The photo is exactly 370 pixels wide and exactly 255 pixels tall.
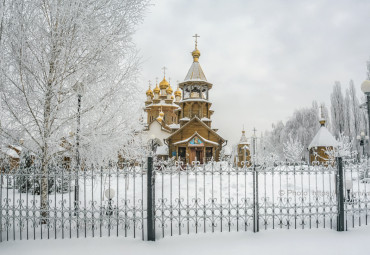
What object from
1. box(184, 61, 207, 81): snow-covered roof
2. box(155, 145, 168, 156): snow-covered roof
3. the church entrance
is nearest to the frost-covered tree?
the church entrance

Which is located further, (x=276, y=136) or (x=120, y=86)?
(x=276, y=136)

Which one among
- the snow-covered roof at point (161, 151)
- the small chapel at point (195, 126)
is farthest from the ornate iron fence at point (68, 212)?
the snow-covered roof at point (161, 151)

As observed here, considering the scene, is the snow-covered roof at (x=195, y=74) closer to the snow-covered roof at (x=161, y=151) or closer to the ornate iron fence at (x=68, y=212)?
the snow-covered roof at (x=161, y=151)

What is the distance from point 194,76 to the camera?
2438 centimetres

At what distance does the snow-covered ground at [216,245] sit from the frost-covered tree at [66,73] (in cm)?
110

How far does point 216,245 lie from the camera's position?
17.3 ft

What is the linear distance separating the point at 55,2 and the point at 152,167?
412 centimetres

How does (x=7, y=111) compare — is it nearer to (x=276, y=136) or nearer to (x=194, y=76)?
(x=194, y=76)

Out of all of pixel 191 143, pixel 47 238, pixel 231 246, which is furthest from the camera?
pixel 191 143

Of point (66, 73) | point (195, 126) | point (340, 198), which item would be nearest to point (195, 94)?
point (195, 126)

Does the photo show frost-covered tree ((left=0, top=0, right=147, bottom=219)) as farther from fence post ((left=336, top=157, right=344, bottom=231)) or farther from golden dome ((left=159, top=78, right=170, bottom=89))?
golden dome ((left=159, top=78, right=170, bottom=89))

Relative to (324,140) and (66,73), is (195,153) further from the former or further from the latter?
(66,73)

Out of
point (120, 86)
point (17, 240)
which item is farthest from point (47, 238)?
point (120, 86)

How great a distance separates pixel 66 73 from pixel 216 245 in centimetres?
502
